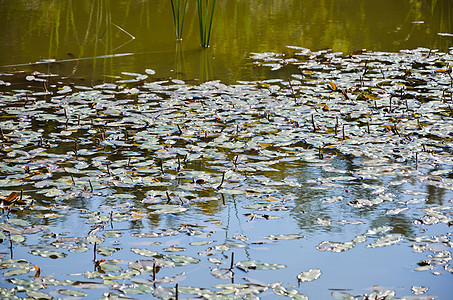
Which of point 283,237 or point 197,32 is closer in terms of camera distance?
point 283,237

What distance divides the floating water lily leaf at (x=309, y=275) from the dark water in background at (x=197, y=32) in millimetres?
2652

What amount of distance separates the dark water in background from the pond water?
0.04 meters

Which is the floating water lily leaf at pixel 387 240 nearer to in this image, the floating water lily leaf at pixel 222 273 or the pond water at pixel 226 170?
the pond water at pixel 226 170

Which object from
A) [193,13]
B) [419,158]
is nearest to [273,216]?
[419,158]

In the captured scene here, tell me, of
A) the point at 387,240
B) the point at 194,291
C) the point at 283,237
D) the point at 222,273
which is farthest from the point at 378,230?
the point at 194,291

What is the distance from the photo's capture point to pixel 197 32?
5.94 metres

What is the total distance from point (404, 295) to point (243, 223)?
0.70m

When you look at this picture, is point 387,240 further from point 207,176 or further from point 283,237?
point 207,176

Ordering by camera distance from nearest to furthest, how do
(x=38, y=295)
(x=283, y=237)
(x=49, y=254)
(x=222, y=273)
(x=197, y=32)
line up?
(x=38, y=295), (x=222, y=273), (x=49, y=254), (x=283, y=237), (x=197, y=32)

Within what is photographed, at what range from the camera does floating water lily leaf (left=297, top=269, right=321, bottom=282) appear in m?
1.90

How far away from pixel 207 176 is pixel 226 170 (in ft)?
0.38

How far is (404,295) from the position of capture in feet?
5.98

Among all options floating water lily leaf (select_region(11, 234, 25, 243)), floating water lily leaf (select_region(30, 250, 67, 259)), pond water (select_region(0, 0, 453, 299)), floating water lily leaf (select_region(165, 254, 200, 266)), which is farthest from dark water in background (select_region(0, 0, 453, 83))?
floating water lily leaf (select_region(165, 254, 200, 266))

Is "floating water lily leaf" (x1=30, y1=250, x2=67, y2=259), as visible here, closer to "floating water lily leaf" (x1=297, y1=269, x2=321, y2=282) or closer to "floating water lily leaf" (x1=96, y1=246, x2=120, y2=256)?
"floating water lily leaf" (x1=96, y1=246, x2=120, y2=256)
